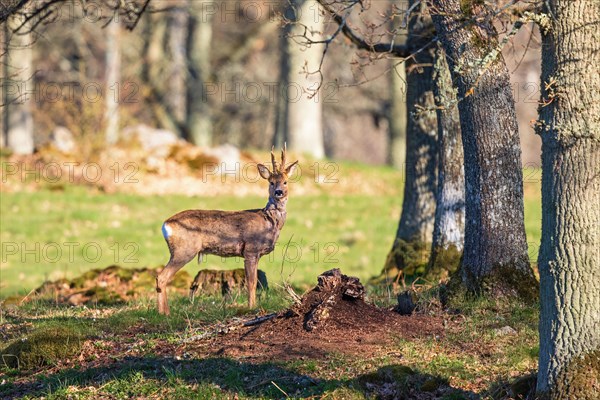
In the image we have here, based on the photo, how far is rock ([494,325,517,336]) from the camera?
25.4ft

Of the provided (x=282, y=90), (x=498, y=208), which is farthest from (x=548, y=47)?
(x=282, y=90)

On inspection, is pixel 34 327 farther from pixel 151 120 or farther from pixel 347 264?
pixel 151 120

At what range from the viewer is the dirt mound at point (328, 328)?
733 centimetres

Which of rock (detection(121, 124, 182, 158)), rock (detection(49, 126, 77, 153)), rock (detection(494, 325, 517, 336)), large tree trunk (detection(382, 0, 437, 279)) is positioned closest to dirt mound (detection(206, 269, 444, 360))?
rock (detection(494, 325, 517, 336))

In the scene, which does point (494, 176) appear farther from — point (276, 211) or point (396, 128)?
point (396, 128)

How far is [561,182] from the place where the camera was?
635cm

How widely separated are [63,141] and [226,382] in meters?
17.5

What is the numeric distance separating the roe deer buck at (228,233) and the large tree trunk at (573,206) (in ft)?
11.1

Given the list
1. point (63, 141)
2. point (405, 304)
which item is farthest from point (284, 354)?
point (63, 141)

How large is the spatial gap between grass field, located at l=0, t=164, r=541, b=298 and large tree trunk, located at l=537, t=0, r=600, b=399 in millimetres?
8468

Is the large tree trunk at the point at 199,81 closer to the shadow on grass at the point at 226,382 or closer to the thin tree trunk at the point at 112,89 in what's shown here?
the thin tree trunk at the point at 112,89

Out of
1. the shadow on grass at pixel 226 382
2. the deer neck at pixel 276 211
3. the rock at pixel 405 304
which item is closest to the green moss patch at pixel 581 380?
the shadow on grass at pixel 226 382

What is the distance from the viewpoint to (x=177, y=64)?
3234 centimetres

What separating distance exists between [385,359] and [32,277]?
34.2 feet
